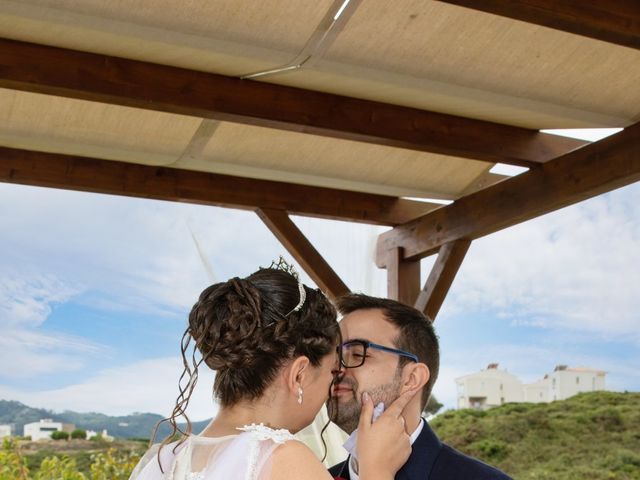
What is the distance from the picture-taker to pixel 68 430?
25.0 ft

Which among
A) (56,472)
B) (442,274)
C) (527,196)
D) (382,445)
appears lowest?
(56,472)

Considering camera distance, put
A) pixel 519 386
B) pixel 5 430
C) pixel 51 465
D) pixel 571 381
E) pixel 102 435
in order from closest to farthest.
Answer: pixel 51 465
pixel 5 430
pixel 102 435
pixel 571 381
pixel 519 386

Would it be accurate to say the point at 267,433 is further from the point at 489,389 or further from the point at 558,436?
the point at 489,389

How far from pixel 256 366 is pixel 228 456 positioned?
159 mm

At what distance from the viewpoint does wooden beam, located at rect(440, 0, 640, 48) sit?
2611 mm

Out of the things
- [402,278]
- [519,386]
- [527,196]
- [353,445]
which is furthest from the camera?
[519,386]

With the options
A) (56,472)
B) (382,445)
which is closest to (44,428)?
(56,472)

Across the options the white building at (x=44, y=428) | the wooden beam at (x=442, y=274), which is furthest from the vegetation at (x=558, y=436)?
the wooden beam at (x=442, y=274)

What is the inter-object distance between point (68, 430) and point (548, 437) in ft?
16.1

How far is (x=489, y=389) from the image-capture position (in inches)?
401

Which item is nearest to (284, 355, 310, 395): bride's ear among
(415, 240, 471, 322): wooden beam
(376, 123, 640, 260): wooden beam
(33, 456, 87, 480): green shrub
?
(376, 123, 640, 260): wooden beam

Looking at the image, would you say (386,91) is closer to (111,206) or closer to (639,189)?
(111,206)

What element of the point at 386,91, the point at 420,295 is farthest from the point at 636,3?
the point at 420,295

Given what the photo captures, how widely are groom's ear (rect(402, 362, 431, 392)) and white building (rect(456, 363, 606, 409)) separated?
814 cm
